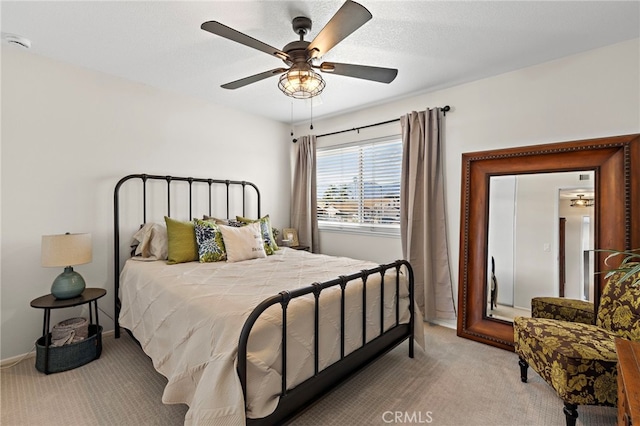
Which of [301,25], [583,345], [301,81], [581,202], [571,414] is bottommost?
[571,414]

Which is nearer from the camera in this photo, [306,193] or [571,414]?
[571,414]

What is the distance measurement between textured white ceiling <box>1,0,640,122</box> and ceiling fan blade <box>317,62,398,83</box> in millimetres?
350

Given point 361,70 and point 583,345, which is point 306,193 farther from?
point 583,345

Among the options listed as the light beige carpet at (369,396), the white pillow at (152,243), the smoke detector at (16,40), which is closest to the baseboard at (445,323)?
the light beige carpet at (369,396)

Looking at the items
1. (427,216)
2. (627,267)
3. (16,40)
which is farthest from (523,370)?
(16,40)

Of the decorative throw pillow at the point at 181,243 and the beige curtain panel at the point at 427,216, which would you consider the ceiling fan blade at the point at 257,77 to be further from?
the beige curtain panel at the point at 427,216

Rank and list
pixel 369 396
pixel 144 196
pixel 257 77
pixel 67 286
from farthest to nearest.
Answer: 1. pixel 144 196
2. pixel 67 286
3. pixel 257 77
4. pixel 369 396

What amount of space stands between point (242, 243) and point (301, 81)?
1666 millimetres

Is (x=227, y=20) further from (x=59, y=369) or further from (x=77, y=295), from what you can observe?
(x=59, y=369)

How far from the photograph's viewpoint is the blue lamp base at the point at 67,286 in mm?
2475

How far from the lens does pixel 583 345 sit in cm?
182

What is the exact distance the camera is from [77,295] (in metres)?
2.56

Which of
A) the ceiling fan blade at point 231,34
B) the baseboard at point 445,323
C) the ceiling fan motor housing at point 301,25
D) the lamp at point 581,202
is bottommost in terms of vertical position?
the baseboard at point 445,323

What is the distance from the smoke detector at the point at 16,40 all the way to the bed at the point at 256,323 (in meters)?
1.27
